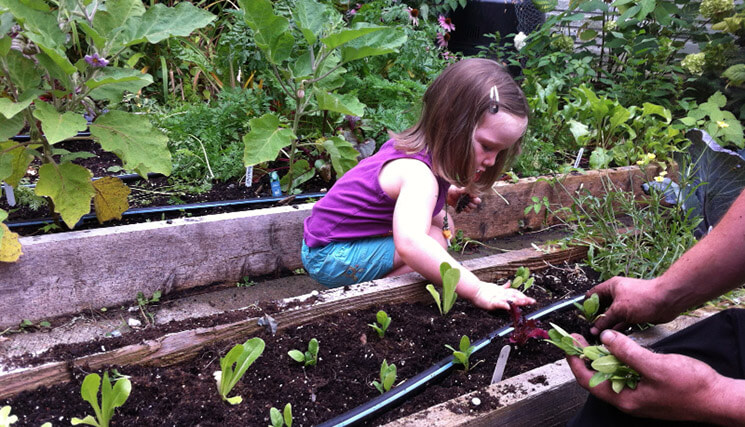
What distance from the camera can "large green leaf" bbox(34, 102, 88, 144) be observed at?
1.70m

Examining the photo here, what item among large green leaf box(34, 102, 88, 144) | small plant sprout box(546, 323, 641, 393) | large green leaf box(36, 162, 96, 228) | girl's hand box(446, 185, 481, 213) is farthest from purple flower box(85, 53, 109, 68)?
small plant sprout box(546, 323, 641, 393)

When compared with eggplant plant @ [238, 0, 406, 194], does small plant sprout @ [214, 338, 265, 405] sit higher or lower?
lower

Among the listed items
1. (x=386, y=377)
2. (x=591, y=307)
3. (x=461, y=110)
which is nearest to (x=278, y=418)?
(x=386, y=377)

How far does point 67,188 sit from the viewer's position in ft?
6.40

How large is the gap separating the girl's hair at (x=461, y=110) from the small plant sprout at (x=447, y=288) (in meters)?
0.42

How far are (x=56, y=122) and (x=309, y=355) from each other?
113cm

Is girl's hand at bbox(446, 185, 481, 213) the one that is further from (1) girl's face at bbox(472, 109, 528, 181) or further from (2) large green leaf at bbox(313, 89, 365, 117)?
(2) large green leaf at bbox(313, 89, 365, 117)

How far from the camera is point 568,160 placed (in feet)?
11.5

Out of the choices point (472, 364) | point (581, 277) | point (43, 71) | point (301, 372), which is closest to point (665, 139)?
point (581, 277)

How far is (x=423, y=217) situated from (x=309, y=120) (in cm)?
151

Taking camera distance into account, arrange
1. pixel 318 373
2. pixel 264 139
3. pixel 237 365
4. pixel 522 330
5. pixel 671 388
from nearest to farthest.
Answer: pixel 671 388 → pixel 237 365 → pixel 318 373 → pixel 522 330 → pixel 264 139

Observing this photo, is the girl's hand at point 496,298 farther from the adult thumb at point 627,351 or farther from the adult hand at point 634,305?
the adult thumb at point 627,351

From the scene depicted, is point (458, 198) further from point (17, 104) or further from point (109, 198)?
point (17, 104)

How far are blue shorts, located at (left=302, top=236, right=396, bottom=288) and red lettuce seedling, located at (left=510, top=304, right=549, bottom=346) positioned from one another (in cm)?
67
